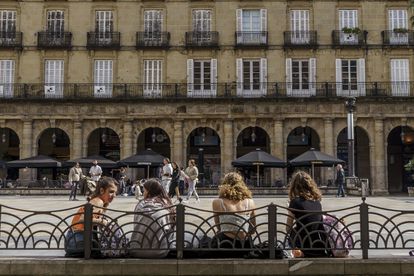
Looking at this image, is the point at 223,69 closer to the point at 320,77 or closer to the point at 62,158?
the point at 320,77

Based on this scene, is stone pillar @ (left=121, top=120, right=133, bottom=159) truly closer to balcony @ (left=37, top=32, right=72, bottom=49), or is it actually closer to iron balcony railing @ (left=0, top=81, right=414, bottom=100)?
iron balcony railing @ (left=0, top=81, right=414, bottom=100)

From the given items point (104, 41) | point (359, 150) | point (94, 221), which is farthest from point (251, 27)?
point (94, 221)

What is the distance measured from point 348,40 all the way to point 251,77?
718 cm

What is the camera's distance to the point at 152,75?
35.2 m

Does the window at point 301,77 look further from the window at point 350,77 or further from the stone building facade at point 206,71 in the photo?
the window at point 350,77

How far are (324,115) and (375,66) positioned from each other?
5.08 metres

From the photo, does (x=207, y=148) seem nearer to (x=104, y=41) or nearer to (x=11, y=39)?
(x=104, y=41)

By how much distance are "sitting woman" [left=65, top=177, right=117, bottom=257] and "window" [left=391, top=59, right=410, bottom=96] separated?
30449 millimetres

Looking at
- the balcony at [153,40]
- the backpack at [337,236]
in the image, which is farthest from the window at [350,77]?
the backpack at [337,236]

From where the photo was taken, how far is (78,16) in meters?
35.6

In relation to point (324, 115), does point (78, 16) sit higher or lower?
higher

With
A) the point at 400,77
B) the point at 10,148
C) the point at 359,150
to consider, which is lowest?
the point at 359,150

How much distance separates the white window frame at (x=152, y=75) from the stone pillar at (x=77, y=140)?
17.0 feet

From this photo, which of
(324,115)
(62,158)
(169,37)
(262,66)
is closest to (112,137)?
(62,158)
